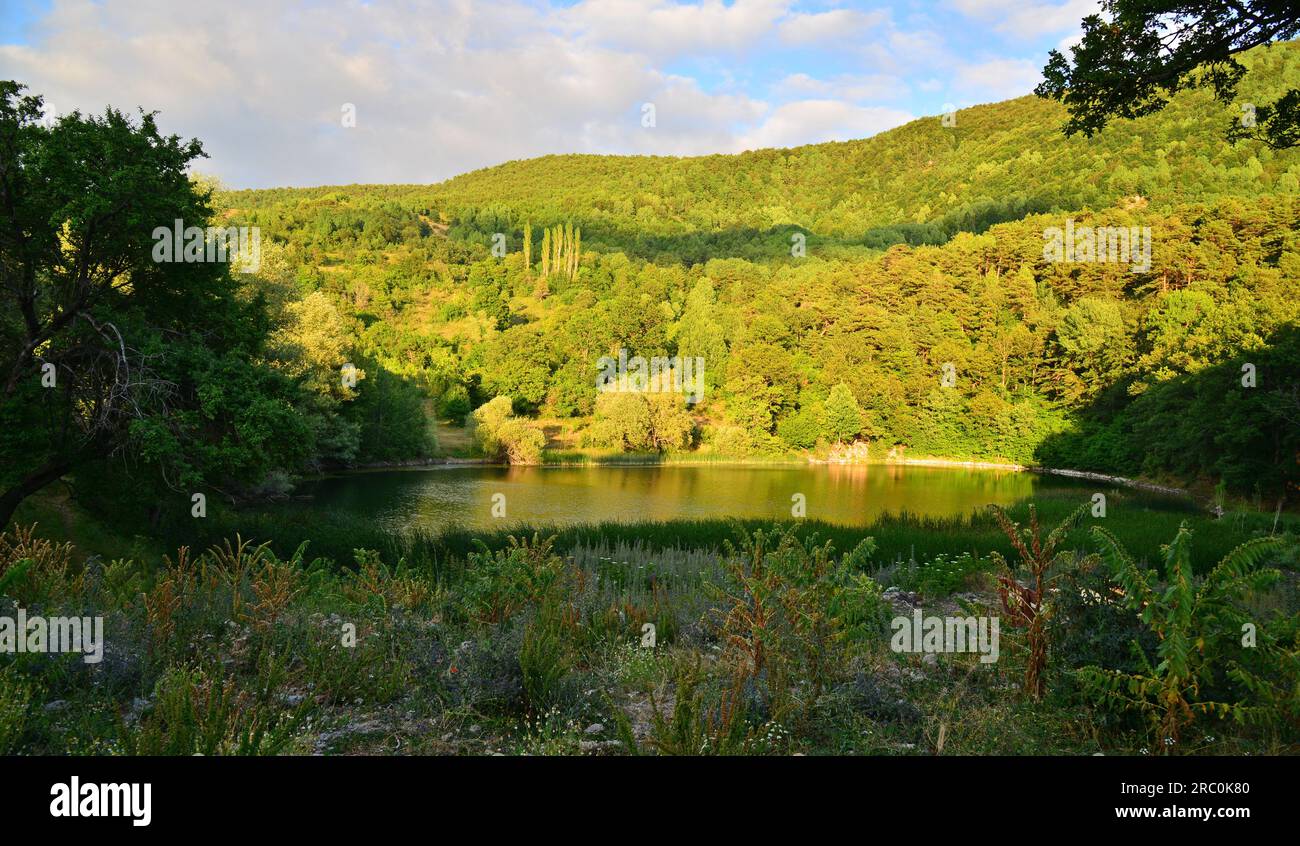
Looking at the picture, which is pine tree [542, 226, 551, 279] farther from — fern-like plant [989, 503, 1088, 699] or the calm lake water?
fern-like plant [989, 503, 1088, 699]

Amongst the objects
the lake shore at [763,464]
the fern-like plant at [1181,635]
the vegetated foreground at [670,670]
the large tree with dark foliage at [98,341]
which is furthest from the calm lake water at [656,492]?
the fern-like plant at [1181,635]

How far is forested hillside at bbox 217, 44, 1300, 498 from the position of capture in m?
35.0

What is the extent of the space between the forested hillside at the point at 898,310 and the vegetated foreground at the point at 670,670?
968 inches

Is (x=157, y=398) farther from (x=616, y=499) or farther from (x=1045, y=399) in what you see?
(x=1045, y=399)

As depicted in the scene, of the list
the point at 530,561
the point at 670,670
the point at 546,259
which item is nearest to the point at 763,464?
the point at 530,561

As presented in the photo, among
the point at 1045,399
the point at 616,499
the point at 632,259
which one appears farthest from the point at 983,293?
the point at 632,259

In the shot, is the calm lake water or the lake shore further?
the lake shore

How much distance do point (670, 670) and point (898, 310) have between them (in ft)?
191

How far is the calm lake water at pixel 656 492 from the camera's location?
2402 centimetres

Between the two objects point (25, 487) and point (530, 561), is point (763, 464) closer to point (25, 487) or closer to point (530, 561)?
point (25, 487)

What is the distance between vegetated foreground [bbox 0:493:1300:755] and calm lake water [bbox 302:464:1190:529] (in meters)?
13.9

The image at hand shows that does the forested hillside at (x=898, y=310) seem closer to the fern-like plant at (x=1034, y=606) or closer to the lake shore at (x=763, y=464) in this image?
the lake shore at (x=763, y=464)

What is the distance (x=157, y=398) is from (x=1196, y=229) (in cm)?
5651

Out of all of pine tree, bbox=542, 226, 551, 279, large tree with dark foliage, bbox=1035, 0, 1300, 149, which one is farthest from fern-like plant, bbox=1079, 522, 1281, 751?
pine tree, bbox=542, 226, 551, 279
